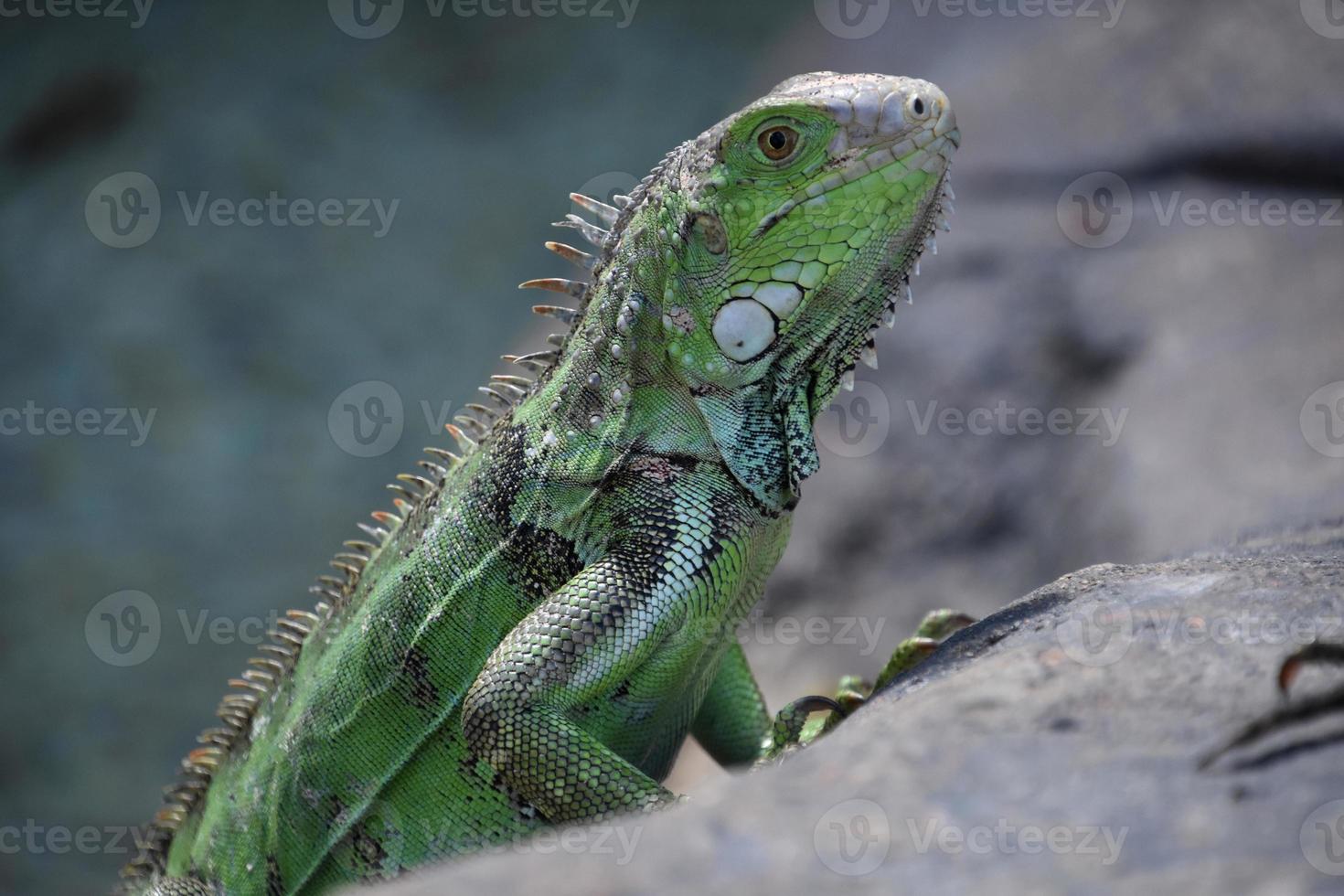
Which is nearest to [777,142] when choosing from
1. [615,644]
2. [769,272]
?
[769,272]

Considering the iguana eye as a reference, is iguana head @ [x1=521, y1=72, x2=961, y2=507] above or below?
below

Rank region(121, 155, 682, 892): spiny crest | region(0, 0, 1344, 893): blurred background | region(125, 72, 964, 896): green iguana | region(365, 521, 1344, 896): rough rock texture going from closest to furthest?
1. region(365, 521, 1344, 896): rough rock texture
2. region(125, 72, 964, 896): green iguana
3. region(121, 155, 682, 892): spiny crest
4. region(0, 0, 1344, 893): blurred background

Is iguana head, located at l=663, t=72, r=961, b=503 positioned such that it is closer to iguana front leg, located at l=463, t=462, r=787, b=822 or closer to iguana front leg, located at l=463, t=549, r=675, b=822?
iguana front leg, located at l=463, t=462, r=787, b=822

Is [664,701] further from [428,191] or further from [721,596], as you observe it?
[428,191]

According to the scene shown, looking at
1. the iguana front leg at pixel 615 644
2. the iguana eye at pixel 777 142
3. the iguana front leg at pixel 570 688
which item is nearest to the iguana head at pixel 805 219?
the iguana eye at pixel 777 142

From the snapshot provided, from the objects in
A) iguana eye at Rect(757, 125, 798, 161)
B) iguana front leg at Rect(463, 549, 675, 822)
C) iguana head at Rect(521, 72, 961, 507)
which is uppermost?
iguana eye at Rect(757, 125, 798, 161)

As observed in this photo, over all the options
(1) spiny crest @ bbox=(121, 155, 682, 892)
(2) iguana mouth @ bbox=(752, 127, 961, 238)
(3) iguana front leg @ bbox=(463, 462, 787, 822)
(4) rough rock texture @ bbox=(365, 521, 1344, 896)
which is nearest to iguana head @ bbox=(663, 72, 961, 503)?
(2) iguana mouth @ bbox=(752, 127, 961, 238)

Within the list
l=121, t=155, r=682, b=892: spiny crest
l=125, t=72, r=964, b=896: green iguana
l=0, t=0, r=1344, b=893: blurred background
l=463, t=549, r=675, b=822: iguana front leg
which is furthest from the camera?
l=0, t=0, r=1344, b=893: blurred background

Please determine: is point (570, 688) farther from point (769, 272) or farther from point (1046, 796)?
point (1046, 796)

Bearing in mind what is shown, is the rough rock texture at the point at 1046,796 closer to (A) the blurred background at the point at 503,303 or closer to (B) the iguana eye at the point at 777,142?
(B) the iguana eye at the point at 777,142
